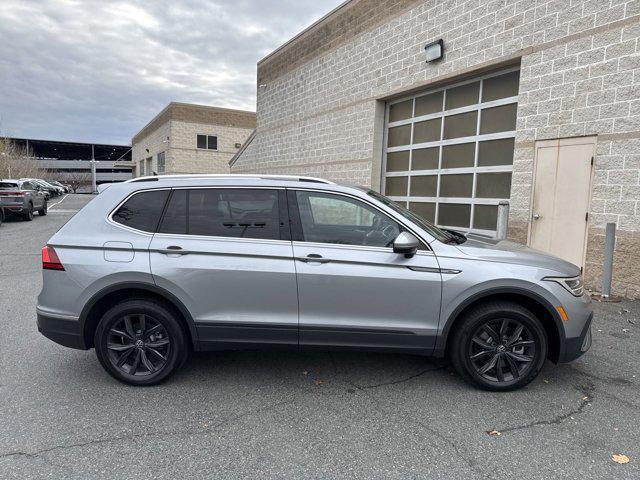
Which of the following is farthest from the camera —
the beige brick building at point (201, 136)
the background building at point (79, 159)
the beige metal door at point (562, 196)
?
the background building at point (79, 159)

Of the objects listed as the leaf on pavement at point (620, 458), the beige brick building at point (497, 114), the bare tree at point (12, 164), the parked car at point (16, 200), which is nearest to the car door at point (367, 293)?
the leaf on pavement at point (620, 458)

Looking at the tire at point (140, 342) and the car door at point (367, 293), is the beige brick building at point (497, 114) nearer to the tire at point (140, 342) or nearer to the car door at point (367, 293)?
the car door at point (367, 293)

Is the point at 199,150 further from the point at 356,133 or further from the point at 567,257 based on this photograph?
the point at 567,257

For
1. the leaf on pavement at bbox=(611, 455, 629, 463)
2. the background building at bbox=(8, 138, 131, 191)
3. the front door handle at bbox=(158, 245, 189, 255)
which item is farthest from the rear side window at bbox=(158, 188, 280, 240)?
the background building at bbox=(8, 138, 131, 191)

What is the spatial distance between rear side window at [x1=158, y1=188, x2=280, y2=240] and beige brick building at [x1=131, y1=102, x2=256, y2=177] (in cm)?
3257

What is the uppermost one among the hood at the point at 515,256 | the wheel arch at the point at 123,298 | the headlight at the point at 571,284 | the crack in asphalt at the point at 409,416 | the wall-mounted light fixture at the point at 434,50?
the wall-mounted light fixture at the point at 434,50

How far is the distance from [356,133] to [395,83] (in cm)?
185

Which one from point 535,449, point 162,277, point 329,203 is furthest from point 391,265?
point 162,277

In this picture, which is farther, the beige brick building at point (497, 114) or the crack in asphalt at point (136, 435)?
the beige brick building at point (497, 114)

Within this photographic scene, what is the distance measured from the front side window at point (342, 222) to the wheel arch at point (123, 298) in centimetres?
119

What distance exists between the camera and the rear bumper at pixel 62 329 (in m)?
3.76

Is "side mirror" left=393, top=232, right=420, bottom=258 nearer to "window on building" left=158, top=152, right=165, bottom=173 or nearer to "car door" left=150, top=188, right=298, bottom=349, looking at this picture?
"car door" left=150, top=188, right=298, bottom=349

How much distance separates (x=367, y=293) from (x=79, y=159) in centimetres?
10603

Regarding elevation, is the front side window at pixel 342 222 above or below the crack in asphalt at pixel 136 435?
above
